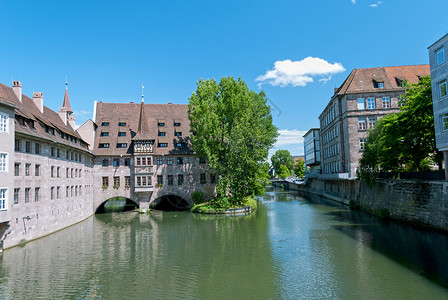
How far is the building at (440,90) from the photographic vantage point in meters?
25.8

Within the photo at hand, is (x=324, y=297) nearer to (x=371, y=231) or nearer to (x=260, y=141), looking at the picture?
(x=371, y=231)

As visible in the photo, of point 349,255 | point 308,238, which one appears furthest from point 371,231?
point 349,255

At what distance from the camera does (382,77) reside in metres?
52.6

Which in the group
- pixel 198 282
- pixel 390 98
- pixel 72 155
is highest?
pixel 390 98

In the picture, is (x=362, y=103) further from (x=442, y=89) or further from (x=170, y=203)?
(x=170, y=203)

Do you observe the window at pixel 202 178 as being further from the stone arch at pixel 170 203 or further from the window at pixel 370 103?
the window at pixel 370 103

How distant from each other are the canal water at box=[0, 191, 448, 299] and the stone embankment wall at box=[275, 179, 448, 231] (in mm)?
1481

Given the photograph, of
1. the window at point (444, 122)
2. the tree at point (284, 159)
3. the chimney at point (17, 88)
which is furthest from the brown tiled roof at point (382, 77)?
the tree at point (284, 159)

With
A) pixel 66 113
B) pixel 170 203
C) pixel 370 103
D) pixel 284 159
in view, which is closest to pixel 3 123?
pixel 66 113

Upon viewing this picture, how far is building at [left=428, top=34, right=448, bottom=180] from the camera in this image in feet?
84.8

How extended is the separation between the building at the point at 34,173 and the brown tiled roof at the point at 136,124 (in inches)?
322

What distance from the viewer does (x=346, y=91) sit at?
51.8 meters

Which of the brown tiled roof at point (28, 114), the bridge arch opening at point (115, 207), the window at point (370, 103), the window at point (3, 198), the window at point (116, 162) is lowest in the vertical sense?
the bridge arch opening at point (115, 207)

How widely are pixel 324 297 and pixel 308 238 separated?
1287cm
